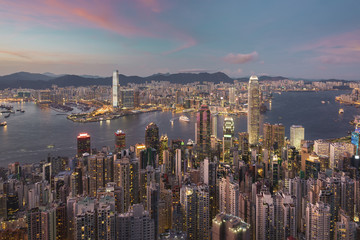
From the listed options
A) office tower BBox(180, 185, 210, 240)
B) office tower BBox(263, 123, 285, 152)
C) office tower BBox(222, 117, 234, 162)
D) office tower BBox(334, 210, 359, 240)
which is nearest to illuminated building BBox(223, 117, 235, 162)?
office tower BBox(222, 117, 234, 162)

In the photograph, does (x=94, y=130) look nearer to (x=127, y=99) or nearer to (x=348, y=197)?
(x=127, y=99)

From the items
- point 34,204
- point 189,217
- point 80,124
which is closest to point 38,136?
point 80,124

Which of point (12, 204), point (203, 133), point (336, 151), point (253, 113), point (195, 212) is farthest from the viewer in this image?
point (253, 113)

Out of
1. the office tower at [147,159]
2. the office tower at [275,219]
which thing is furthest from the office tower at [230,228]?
the office tower at [147,159]

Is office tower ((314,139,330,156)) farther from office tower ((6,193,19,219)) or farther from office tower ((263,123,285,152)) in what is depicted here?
office tower ((6,193,19,219))

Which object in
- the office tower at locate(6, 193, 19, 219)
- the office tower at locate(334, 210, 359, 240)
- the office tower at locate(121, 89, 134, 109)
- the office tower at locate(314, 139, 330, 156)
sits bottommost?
the office tower at locate(6, 193, 19, 219)

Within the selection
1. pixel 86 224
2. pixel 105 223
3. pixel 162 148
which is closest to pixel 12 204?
pixel 86 224

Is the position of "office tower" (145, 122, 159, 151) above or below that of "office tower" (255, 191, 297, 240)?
above
